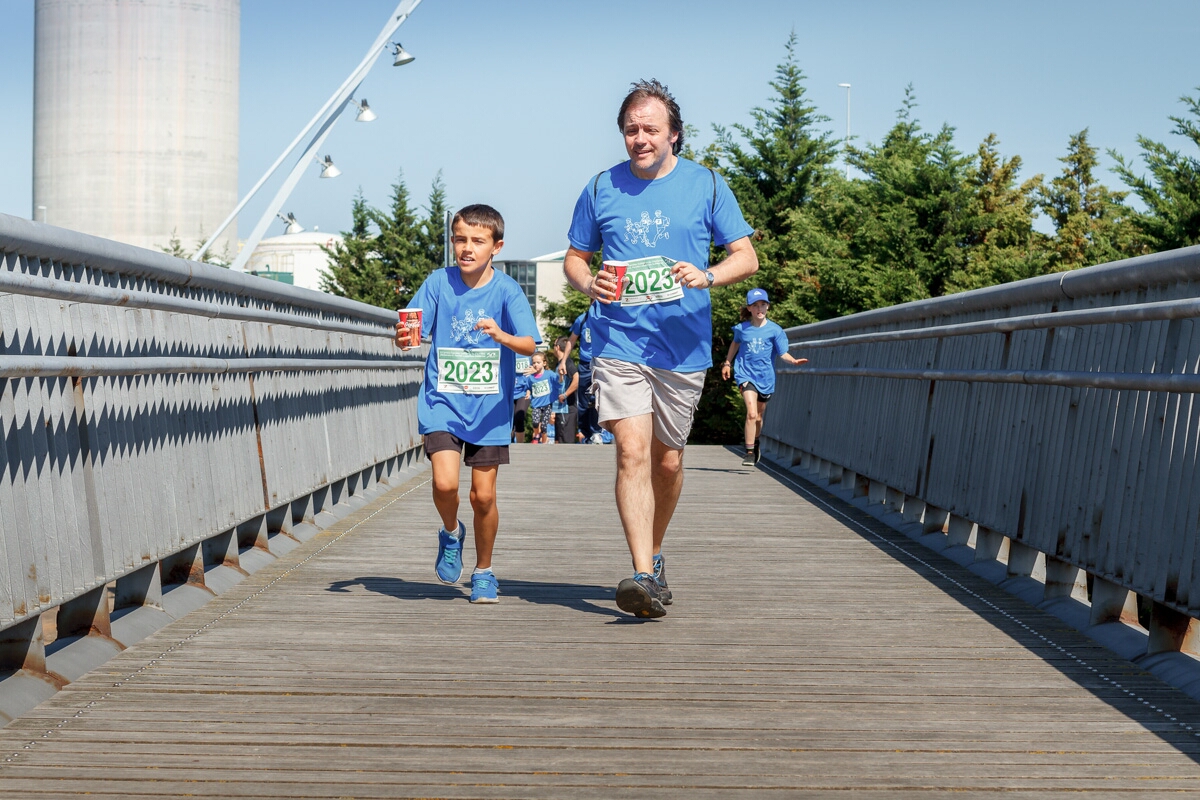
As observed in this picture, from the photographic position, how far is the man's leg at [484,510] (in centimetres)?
664

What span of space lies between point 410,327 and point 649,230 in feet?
3.47

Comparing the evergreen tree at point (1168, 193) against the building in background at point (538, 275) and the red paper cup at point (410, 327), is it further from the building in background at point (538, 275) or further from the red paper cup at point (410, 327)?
the building in background at point (538, 275)

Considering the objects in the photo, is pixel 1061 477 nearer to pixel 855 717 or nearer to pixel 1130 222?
pixel 855 717

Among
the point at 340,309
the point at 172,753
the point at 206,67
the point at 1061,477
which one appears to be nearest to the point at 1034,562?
the point at 1061,477

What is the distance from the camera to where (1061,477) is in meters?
6.36

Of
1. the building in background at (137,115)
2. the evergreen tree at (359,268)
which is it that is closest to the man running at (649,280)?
the evergreen tree at (359,268)

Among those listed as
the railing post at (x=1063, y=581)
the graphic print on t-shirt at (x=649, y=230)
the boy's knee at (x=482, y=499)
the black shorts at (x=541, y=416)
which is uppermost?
the graphic print on t-shirt at (x=649, y=230)

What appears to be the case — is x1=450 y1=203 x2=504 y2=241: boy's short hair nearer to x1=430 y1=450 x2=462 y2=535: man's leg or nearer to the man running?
the man running

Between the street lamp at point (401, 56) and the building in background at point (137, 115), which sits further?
the building in background at point (137, 115)

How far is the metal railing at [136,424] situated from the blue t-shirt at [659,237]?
173cm

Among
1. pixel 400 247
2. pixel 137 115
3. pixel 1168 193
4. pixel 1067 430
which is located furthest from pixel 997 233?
pixel 137 115

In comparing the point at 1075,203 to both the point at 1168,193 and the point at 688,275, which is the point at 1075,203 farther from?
the point at 688,275

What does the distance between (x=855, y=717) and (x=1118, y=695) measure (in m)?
0.94

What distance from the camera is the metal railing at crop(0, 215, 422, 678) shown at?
181 inches
